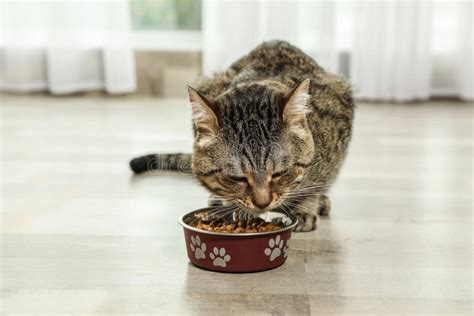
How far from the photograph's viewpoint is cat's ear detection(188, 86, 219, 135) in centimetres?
177

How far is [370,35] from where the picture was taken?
4.71 meters

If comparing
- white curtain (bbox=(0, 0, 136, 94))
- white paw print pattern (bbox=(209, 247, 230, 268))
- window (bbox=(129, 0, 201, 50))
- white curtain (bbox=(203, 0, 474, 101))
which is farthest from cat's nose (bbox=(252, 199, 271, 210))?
window (bbox=(129, 0, 201, 50))

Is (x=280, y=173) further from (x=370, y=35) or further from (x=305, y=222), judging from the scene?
(x=370, y=35)

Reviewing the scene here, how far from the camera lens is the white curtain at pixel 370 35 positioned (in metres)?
4.68

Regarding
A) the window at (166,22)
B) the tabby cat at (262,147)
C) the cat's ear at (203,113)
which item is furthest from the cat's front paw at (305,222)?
the window at (166,22)

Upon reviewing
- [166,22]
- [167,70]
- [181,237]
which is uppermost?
[166,22]

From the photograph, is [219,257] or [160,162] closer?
[219,257]

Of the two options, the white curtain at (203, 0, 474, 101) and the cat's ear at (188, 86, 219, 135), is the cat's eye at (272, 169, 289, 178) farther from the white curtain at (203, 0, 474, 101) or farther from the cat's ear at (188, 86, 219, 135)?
the white curtain at (203, 0, 474, 101)

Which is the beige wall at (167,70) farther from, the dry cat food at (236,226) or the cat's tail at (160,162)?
the dry cat food at (236,226)

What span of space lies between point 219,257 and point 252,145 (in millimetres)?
288

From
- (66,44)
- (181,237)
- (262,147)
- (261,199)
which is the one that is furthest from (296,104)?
(66,44)

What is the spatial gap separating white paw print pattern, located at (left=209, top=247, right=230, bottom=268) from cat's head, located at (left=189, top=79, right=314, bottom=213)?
0.42 ft

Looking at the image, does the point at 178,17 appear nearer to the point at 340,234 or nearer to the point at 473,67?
the point at 473,67

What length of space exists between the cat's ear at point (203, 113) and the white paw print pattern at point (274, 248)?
309mm
